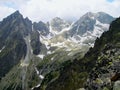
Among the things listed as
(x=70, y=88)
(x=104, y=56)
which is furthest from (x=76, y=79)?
(x=104, y=56)

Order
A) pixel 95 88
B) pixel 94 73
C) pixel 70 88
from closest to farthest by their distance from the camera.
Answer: pixel 95 88 < pixel 94 73 < pixel 70 88

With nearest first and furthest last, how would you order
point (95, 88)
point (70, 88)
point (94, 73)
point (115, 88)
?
point (115, 88) < point (95, 88) < point (94, 73) < point (70, 88)

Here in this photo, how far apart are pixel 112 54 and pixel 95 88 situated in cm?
318

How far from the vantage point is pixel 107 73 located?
18.8m

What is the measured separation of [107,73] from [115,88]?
6.27 feet

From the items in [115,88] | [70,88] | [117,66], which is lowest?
[115,88]

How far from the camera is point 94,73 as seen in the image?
19.8 metres

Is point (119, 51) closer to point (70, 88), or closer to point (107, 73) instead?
point (107, 73)

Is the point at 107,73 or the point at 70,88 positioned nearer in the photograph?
the point at 107,73

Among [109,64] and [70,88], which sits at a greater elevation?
[70,88]

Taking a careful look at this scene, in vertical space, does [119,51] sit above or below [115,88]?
above

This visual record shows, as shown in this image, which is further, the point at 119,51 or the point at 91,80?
the point at 119,51

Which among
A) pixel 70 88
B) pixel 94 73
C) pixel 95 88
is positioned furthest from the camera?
pixel 70 88

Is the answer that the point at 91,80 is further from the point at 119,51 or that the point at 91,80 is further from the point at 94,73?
the point at 119,51
